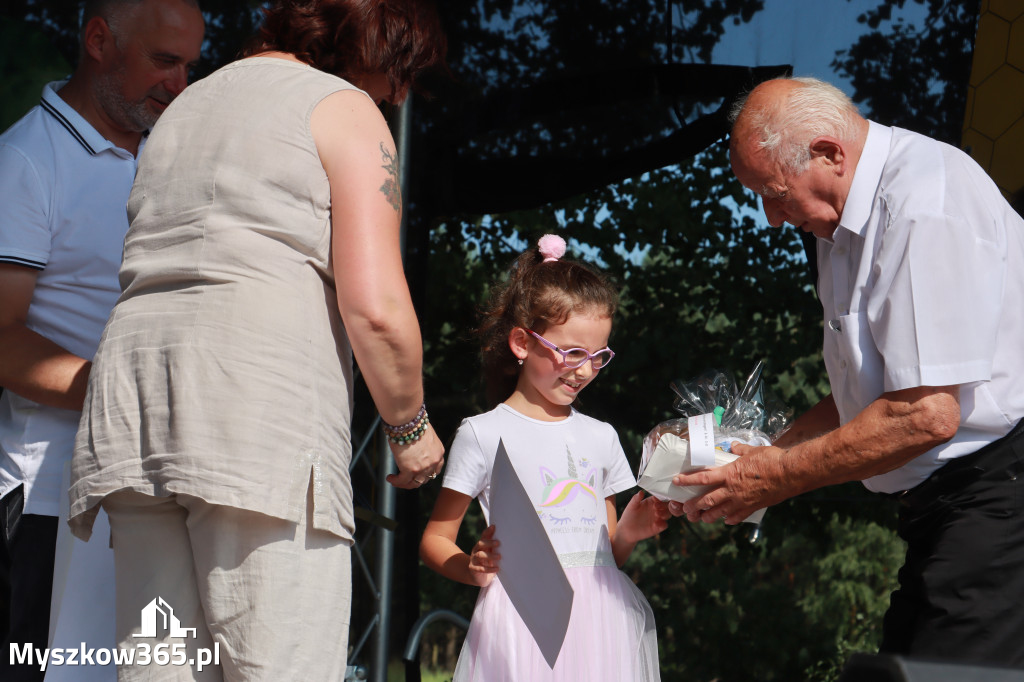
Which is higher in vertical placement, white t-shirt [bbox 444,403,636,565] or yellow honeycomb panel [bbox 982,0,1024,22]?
yellow honeycomb panel [bbox 982,0,1024,22]

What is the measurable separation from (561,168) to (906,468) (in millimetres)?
2190

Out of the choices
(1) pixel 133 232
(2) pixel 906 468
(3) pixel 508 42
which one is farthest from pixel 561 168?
(1) pixel 133 232

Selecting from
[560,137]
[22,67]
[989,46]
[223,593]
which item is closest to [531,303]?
[560,137]

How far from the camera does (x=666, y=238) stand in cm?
417

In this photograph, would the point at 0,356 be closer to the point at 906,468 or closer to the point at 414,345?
the point at 414,345

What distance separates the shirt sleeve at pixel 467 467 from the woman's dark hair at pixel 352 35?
1.12 metres

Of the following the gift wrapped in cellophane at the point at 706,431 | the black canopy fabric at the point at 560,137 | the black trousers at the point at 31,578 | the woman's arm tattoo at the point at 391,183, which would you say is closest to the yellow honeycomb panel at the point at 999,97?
the black canopy fabric at the point at 560,137

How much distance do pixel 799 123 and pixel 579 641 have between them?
134cm

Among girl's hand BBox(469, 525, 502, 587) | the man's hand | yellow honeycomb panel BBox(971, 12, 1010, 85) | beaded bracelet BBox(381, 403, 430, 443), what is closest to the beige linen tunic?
beaded bracelet BBox(381, 403, 430, 443)

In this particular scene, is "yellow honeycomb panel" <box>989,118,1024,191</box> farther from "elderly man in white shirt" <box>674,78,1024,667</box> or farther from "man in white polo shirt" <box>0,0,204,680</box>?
"man in white polo shirt" <box>0,0,204,680</box>

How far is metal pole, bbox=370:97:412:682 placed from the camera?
3367 mm

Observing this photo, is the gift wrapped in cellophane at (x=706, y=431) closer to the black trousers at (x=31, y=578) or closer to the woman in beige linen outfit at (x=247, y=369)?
the woman in beige linen outfit at (x=247, y=369)

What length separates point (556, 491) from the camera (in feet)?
8.05

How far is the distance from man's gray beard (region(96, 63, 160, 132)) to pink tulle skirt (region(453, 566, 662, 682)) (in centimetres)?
145
